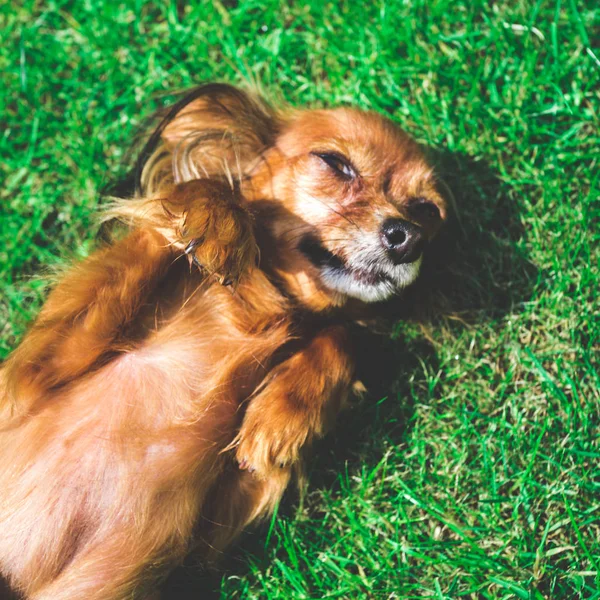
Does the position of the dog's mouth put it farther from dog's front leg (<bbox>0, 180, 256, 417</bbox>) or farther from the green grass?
the green grass

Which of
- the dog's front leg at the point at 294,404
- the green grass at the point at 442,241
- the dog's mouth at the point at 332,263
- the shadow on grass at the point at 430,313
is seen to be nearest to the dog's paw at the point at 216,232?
the dog's mouth at the point at 332,263

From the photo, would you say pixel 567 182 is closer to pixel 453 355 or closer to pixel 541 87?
pixel 541 87

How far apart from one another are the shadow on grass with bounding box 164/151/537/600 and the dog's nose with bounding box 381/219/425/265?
28.0 inches

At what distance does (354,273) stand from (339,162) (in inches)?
23.8

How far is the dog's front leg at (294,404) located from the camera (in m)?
3.11

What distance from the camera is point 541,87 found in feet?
14.0

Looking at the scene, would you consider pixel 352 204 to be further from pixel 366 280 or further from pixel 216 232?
pixel 216 232

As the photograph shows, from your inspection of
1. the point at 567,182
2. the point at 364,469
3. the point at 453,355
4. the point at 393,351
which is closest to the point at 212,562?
the point at 364,469

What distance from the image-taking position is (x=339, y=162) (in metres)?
3.43

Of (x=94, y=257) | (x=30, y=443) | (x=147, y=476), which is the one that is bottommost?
(x=147, y=476)

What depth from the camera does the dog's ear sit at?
142 inches

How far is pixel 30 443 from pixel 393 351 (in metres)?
2.12

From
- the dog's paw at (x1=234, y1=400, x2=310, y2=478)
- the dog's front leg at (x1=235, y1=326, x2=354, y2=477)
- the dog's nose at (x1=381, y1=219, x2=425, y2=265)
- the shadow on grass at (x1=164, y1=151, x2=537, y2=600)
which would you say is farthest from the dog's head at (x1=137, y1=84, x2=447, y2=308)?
the dog's paw at (x1=234, y1=400, x2=310, y2=478)

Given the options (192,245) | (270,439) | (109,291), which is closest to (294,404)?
(270,439)
